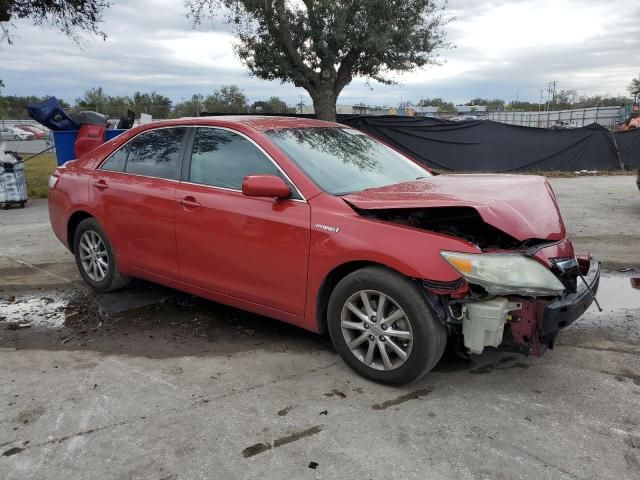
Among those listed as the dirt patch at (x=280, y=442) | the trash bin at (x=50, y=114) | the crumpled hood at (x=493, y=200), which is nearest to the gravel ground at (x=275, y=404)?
the dirt patch at (x=280, y=442)

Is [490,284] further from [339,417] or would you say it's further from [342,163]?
[342,163]

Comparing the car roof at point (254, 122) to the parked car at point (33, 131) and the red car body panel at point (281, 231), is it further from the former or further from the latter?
the parked car at point (33, 131)

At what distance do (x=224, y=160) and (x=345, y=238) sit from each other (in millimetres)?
1342

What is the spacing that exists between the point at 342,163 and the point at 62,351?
8.31ft

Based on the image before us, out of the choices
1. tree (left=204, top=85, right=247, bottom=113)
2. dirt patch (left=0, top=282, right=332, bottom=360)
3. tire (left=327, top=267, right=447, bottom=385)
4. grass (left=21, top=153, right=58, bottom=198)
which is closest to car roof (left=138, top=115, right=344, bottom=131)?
tire (left=327, top=267, right=447, bottom=385)

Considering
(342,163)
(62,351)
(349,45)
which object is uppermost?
(349,45)

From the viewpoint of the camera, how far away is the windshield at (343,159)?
A: 3.81m

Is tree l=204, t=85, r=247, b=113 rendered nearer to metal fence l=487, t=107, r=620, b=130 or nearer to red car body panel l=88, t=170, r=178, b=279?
metal fence l=487, t=107, r=620, b=130

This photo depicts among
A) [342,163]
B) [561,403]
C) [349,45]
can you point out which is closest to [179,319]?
[342,163]

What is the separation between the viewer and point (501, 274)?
3.02 m

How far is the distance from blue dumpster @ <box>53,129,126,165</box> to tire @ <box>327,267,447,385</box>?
29.9ft

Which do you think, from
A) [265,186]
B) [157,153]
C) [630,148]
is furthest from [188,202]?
[630,148]

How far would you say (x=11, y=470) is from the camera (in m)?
2.59

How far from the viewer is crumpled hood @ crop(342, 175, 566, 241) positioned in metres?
3.17
